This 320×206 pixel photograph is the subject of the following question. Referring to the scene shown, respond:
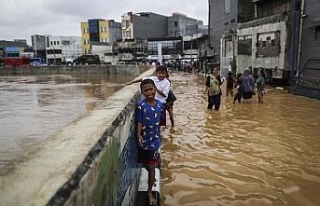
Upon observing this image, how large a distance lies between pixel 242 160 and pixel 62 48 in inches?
2895

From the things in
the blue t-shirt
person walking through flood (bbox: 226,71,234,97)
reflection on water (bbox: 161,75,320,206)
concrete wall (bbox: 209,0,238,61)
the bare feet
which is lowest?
reflection on water (bbox: 161,75,320,206)

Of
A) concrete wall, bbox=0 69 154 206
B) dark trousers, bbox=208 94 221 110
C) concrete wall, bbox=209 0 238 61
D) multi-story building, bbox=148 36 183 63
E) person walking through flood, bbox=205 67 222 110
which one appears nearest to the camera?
concrete wall, bbox=0 69 154 206

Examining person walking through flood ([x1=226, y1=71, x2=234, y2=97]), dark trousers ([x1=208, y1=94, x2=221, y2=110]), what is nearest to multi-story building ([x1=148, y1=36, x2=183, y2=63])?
person walking through flood ([x1=226, y1=71, x2=234, y2=97])

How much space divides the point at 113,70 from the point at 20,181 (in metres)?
50.9

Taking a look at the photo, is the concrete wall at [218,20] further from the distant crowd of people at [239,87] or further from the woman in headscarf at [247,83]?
the woman in headscarf at [247,83]

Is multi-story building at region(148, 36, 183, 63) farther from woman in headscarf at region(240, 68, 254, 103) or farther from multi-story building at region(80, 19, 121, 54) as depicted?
woman in headscarf at region(240, 68, 254, 103)

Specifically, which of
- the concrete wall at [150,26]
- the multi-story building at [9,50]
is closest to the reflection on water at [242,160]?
the concrete wall at [150,26]

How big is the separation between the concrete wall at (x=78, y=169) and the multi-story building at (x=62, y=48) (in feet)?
236

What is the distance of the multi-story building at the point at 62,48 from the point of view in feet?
240

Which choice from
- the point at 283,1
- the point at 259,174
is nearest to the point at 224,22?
the point at 283,1

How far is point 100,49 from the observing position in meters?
68.6

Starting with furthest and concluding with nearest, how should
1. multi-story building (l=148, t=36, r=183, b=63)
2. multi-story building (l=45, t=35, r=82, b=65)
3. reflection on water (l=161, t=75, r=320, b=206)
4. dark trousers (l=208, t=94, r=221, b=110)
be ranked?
multi-story building (l=45, t=35, r=82, b=65)
multi-story building (l=148, t=36, r=183, b=63)
dark trousers (l=208, t=94, r=221, b=110)
reflection on water (l=161, t=75, r=320, b=206)

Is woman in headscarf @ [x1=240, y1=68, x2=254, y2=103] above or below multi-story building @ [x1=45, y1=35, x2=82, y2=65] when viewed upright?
below

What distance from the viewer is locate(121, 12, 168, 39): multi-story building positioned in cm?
6644
